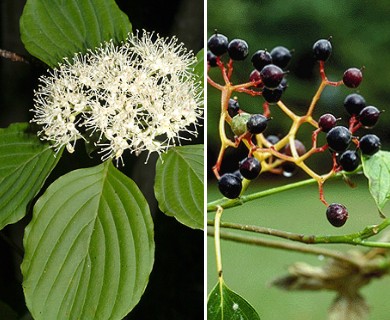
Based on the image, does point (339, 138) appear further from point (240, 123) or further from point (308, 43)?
point (308, 43)

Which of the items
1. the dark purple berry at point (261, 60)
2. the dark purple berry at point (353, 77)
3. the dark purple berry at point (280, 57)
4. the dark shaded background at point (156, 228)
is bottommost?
the dark shaded background at point (156, 228)

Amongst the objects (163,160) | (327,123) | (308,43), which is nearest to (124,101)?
(163,160)

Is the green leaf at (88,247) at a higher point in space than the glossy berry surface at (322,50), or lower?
lower

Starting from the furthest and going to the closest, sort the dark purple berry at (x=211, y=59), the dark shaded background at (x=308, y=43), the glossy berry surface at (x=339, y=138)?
the dark shaded background at (x=308, y=43)
the dark purple berry at (x=211, y=59)
the glossy berry surface at (x=339, y=138)

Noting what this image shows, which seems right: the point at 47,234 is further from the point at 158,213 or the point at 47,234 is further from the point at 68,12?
the point at 68,12

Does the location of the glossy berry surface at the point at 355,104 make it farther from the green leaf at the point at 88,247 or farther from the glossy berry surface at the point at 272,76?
the green leaf at the point at 88,247

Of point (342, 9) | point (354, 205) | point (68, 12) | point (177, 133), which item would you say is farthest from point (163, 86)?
point (342, 9)

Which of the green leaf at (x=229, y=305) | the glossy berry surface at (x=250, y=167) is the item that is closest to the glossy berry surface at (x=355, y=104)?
the glossy berry surface at (x=250, y=167)
